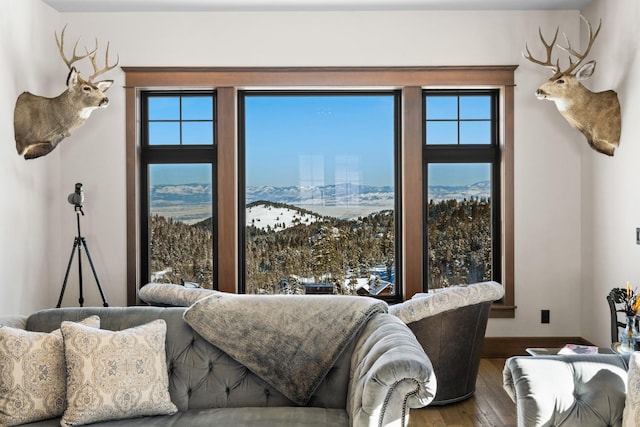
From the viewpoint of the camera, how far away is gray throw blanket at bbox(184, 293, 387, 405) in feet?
9.33

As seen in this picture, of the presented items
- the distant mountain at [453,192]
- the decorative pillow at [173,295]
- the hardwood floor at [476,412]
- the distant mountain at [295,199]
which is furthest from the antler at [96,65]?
the hardwood floor at [476,412]

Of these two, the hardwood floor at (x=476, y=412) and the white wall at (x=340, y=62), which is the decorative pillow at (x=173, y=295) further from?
the white wall at (x=340, y=62)

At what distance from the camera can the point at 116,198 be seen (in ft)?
17.8

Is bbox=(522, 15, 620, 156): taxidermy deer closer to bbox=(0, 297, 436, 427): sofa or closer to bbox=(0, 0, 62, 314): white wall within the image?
bbox=(0, 297, 436, 427): sofa

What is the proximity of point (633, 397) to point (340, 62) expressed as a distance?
3.82 meters

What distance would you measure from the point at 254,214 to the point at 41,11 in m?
2.32

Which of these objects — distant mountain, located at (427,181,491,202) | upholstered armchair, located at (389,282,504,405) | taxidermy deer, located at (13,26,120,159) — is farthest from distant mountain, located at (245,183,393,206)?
upholstered armchair, located at (389,282,504,405)

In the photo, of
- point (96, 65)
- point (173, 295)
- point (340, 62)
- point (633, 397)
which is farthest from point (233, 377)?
point (96, 65)

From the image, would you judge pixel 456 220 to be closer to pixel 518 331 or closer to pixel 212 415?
pixel 518 331

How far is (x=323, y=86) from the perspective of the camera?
17.9ft

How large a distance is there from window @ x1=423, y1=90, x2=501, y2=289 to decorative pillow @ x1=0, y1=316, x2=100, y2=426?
348 centimetres

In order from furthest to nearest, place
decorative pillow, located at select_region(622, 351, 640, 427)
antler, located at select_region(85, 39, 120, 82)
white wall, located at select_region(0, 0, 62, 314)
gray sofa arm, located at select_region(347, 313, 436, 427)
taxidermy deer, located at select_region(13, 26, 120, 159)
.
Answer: antler, located at select_region(85, 39, 120, 82) → taxidermy deer, located at select_region(13, 26, 120, 159) → white wall, located at select_region(0, 0, 62, 314) → gray sofa arm, located at select_region(347, 313, 436, 427) → decorative pillow, located at select_region(622, 351, 640, 427)

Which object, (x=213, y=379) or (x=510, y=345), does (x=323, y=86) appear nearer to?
(x=510, y=345)

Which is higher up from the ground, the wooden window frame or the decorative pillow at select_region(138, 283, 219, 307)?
the wooden window frame
